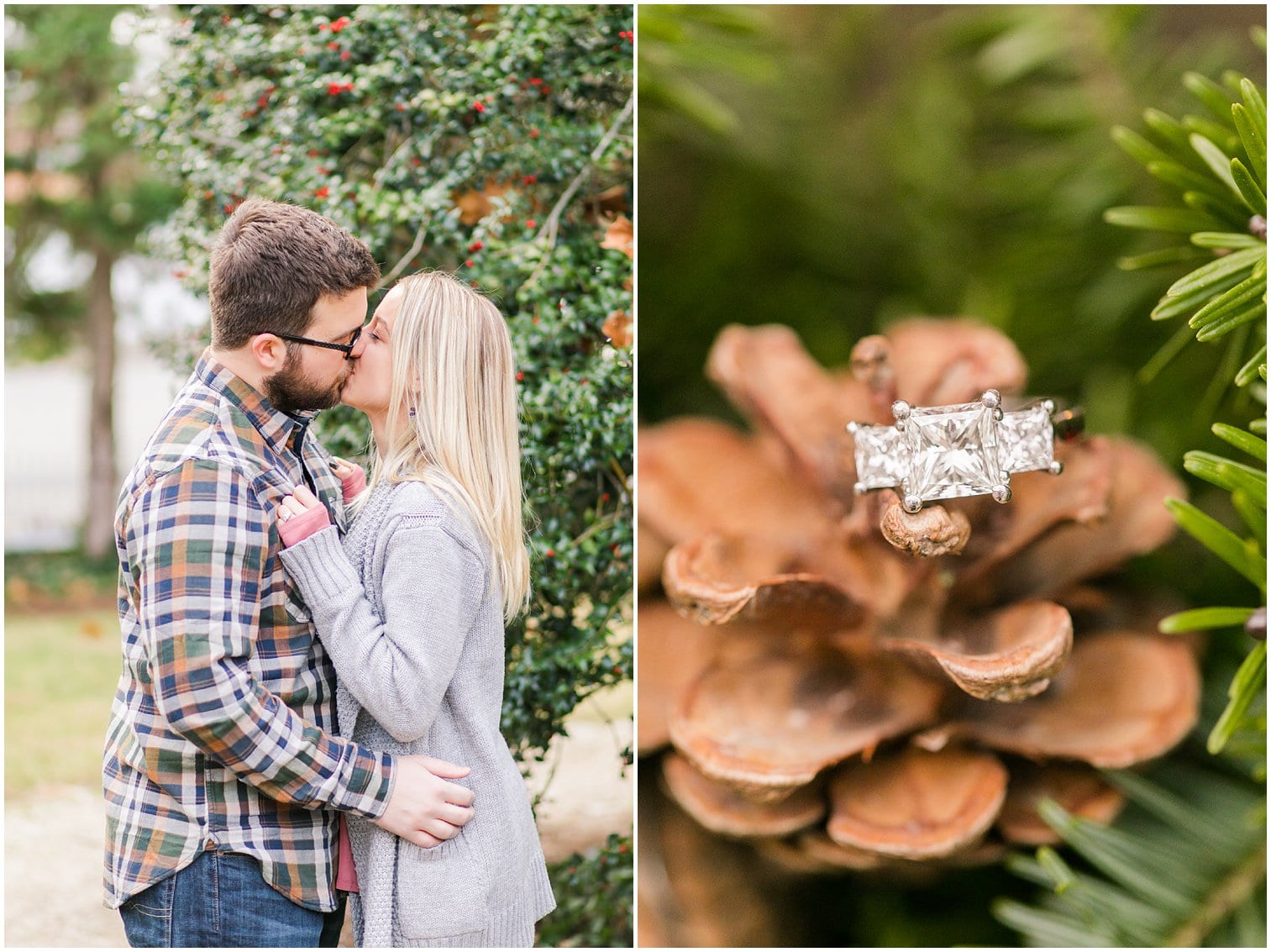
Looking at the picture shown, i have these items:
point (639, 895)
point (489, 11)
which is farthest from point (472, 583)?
point (489, 11)

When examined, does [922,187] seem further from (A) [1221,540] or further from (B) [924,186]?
(A) [1221,540]

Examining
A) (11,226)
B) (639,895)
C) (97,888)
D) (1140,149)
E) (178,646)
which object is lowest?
(97,888)

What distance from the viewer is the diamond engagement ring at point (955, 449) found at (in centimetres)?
33

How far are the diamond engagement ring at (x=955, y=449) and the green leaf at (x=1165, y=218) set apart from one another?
0.28 feet

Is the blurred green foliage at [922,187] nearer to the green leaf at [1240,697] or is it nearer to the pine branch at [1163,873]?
the pine branch at [1163,873]

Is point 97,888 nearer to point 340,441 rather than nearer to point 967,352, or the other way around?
point 340,441

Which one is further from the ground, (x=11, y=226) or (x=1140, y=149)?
(x=11, y=226)

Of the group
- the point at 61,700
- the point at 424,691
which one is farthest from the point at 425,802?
the point at 61,700

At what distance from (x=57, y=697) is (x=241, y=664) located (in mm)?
1391

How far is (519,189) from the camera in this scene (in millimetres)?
642

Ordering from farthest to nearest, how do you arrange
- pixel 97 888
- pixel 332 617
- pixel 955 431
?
pixel 97 888, pixel 332 617, pixel 955 431

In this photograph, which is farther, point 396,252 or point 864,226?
point 396,252

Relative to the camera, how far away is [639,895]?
44 cm

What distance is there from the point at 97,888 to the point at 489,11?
3.11 feet
